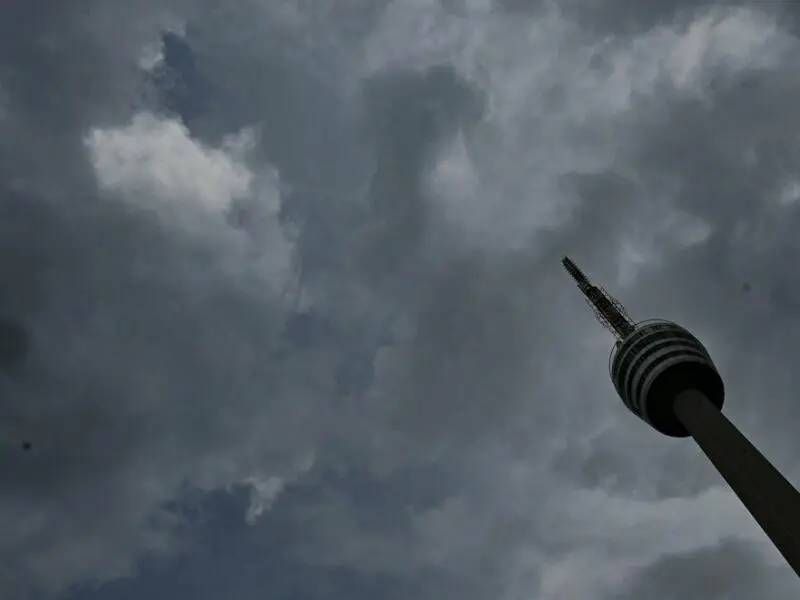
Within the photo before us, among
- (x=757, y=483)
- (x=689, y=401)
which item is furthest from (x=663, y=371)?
(x=757, y=483)

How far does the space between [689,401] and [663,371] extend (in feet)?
20.2

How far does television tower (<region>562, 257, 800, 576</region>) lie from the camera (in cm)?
9519

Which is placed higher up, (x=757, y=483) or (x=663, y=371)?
(x=663, y=371)

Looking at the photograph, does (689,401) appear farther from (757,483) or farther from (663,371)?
(757,483)

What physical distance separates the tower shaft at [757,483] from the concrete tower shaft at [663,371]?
11808mm

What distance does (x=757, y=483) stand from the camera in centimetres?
9638

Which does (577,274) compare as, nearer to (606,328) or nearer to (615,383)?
(606,328)

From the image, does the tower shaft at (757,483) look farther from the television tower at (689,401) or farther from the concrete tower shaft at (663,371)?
the concrete tower shaft at (663,371)

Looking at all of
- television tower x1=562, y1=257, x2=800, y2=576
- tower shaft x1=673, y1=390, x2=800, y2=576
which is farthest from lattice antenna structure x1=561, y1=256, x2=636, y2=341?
tower shaft x1=673, y1=390, x2=800, y2=576

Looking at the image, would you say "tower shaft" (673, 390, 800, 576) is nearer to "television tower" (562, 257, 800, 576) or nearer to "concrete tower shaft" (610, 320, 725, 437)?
"television tower" (562, 257, 800, 576)

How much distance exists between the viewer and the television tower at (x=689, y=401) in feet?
312

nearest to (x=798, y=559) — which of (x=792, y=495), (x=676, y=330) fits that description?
(x=792, y=495)

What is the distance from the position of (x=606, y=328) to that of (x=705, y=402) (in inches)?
1020

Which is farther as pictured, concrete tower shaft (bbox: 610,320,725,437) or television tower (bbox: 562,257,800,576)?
concrete tower shaft (bbox: 610,320,725,437)
